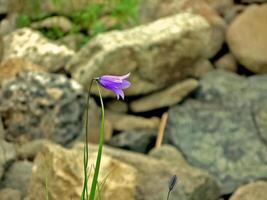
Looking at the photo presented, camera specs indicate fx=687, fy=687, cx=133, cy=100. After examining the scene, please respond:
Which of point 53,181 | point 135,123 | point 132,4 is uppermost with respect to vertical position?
point 53,181

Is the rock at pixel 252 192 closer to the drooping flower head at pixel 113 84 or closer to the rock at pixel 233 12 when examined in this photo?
the rock at pixel 233 12

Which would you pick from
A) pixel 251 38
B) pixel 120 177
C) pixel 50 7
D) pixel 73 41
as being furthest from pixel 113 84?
pixel 50 7

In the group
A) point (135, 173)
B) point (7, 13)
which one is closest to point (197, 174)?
point (135, 173)

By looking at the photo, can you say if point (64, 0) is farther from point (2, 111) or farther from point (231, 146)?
point (231, 146)

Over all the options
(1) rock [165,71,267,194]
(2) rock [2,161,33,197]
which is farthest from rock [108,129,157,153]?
(2) rock [2,161,33,197]

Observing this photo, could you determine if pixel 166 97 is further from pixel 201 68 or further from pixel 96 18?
pixel 96 18
